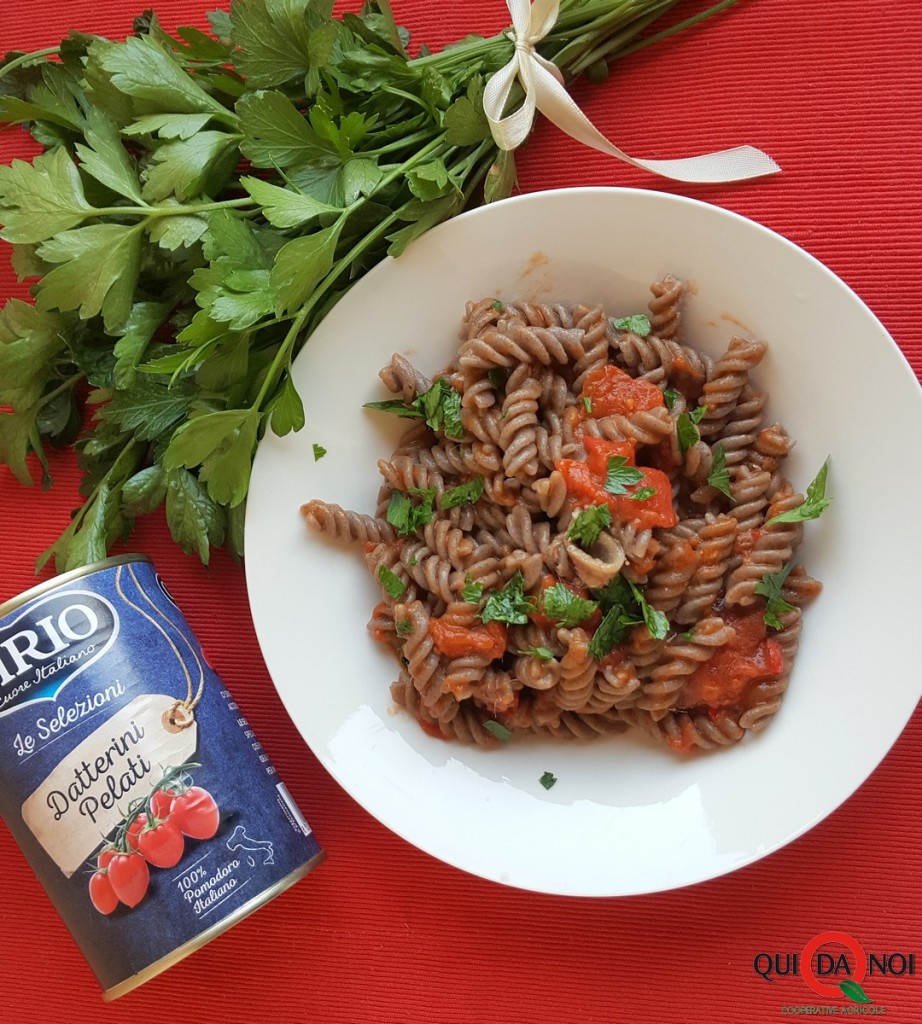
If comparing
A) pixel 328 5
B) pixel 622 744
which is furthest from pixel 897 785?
pixel 328 5

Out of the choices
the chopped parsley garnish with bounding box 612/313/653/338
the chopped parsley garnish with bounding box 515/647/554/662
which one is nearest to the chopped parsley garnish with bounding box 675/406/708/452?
the chopped parsley garnish with bounding box 612/313/653/338

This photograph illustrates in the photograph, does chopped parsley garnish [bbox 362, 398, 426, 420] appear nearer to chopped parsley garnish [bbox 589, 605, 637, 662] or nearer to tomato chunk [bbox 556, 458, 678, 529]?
tomato chunk [bbox 556, 458, 678, 529]

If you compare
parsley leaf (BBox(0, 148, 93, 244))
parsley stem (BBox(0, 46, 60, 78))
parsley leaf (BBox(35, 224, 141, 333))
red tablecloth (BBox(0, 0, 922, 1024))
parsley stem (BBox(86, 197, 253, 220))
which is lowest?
red tablecloth (BBox(0, 0, 922, 1024))

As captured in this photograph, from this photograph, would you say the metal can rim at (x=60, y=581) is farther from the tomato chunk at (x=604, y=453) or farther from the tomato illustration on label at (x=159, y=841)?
the tomato chunk at (x=604, y=453)

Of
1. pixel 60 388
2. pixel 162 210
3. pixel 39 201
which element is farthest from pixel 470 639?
pixel 39 201

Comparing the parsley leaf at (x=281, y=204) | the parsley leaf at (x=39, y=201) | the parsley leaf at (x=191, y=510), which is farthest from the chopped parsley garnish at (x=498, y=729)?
the parsley leaf at (x=39, y=201)

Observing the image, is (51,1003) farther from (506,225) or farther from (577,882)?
(506,225)

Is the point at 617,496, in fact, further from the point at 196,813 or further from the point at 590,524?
the point at 196,813
